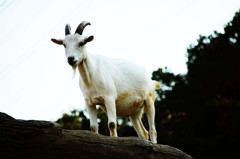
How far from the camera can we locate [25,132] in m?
7.68

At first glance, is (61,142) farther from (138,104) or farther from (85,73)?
(138,104)

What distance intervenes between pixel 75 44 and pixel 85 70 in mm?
674

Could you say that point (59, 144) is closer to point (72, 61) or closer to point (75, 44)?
point (72, 61)

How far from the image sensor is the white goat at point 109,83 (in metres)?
9.75

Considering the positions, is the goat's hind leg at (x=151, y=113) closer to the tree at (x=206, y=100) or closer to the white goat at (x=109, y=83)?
the white goat at (x=109, y=83)

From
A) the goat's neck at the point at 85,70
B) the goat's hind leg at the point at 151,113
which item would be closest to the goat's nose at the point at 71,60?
the goat's neck at the point at 85,70

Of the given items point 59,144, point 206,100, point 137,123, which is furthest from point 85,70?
point 206,100

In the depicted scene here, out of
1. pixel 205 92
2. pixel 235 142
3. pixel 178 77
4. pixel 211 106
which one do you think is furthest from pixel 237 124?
pixel 178 77

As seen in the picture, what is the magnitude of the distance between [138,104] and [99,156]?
309cm

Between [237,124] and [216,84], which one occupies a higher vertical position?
[216,84]

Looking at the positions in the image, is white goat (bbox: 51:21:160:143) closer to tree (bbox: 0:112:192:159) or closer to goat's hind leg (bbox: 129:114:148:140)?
goat's hind leg (bbox: 129:114:148:140)

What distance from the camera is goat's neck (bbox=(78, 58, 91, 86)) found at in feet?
32.4

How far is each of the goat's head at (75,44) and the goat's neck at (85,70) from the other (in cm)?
15

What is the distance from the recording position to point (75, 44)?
9617 mm
